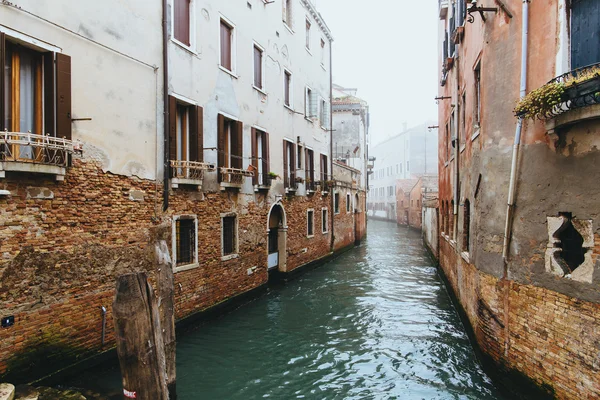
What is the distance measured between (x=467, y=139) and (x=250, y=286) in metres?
5.97

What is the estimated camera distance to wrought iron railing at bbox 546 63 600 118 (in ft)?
12.5

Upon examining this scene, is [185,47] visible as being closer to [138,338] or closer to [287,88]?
[287,88]

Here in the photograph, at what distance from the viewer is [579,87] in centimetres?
393

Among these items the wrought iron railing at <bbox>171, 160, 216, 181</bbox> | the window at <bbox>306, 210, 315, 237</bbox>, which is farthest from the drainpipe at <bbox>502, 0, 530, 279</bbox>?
the window at <bbox>306, 210, 315, 237</bbox>

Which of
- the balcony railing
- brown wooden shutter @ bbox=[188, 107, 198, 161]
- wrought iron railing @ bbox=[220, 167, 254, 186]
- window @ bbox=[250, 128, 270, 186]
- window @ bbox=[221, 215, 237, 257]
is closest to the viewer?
the balcony railing

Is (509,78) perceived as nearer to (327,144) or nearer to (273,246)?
(273,246)

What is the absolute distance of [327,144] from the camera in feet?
56.3

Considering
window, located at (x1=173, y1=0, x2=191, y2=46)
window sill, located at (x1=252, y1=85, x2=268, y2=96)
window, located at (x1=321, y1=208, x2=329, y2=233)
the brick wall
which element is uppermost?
window, located at (x1=173, y1=0, x2=191, y2=46)

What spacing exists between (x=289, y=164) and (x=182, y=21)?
604cm

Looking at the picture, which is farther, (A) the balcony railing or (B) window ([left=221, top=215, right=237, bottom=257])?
(B) window ([left=221, top=215, right=237, bottom=257])

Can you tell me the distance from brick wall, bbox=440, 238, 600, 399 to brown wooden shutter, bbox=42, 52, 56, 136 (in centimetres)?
610

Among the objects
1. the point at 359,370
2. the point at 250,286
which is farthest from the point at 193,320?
the point at 359,370

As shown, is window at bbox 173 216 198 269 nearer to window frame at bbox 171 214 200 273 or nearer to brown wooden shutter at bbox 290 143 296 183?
window frame at bbox 171 214 200 273

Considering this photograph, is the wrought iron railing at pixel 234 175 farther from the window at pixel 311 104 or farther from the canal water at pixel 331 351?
the window at pixel 311 104
